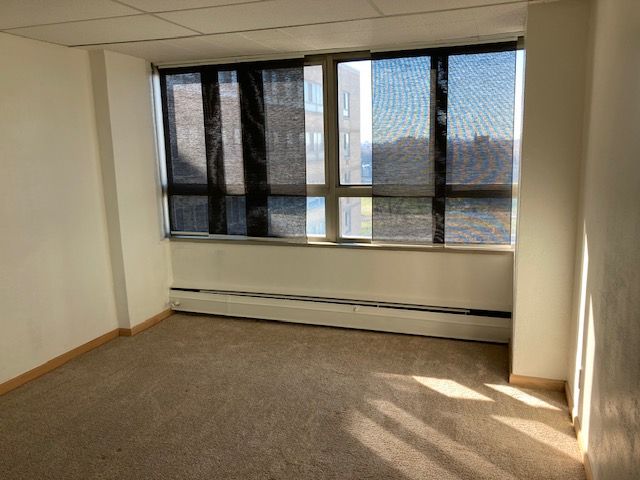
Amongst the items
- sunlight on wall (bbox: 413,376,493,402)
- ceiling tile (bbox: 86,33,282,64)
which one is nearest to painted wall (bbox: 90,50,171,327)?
ceiling tile (bbox: 86,33,282,64)

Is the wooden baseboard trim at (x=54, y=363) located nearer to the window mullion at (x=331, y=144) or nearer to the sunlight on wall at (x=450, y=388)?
the window mullion at (x=331, y=144)

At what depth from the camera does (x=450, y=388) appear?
10.5 feet

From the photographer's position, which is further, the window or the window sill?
the window

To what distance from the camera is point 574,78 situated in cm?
278

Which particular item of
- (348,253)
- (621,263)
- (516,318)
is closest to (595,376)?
(621,263)

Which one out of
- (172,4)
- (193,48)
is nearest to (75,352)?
(193,48)

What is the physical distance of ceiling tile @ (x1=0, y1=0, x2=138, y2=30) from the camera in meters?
2.52

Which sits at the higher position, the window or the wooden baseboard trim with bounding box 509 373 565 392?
the window

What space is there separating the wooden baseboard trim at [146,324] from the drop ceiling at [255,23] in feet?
7.20

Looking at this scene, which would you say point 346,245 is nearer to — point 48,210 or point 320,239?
point 320,239

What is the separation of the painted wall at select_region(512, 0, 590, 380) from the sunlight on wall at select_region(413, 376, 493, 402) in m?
0.37

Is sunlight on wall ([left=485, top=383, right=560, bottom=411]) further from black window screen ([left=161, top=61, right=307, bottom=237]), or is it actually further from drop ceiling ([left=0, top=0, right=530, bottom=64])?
drop ceiling ([left=0, top=0, right=530, bottom=64])

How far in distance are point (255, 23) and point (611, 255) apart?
231cm

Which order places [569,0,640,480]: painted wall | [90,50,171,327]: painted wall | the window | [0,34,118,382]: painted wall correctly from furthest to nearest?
1. the window
2. [90,50,171,327]: painted wall
3. [0,34,118,382]: painted wall
4. [569,0,640,480]: painted wall
